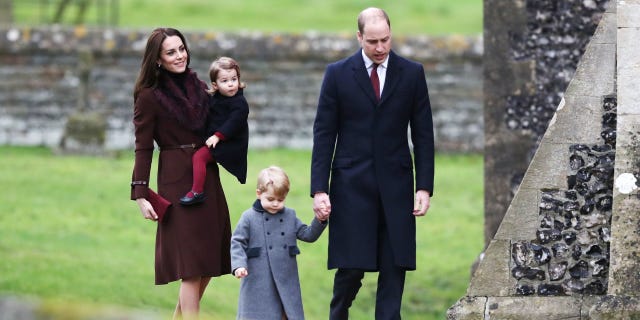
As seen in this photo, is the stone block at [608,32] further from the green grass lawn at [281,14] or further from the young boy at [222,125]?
the green grass lawn at [281,14]

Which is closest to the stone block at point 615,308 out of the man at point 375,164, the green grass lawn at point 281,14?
the man at point 375,164

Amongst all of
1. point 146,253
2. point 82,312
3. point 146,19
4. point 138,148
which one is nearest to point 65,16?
point 146,19

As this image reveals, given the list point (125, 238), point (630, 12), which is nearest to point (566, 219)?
point (630, 12)

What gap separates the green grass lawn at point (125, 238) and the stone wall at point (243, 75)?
42 centimetres

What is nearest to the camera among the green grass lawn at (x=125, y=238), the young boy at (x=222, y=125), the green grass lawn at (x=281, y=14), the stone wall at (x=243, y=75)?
the young boy at (x=222, y=125)

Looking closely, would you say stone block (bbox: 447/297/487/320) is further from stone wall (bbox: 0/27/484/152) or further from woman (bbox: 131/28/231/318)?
stone wall (bbox: 0/27/484/152)

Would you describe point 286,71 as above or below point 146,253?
above

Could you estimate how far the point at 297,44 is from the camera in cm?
1895

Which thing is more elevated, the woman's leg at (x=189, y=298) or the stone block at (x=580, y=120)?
the stone block at (x=580, y=120)

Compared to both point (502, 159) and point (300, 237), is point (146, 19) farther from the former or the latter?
point (300, 237)

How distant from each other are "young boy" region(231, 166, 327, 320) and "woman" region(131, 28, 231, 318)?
12.0 inches

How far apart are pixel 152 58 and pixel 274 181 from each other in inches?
37.0

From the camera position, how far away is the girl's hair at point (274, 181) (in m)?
8.22

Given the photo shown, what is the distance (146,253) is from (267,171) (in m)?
5.39
